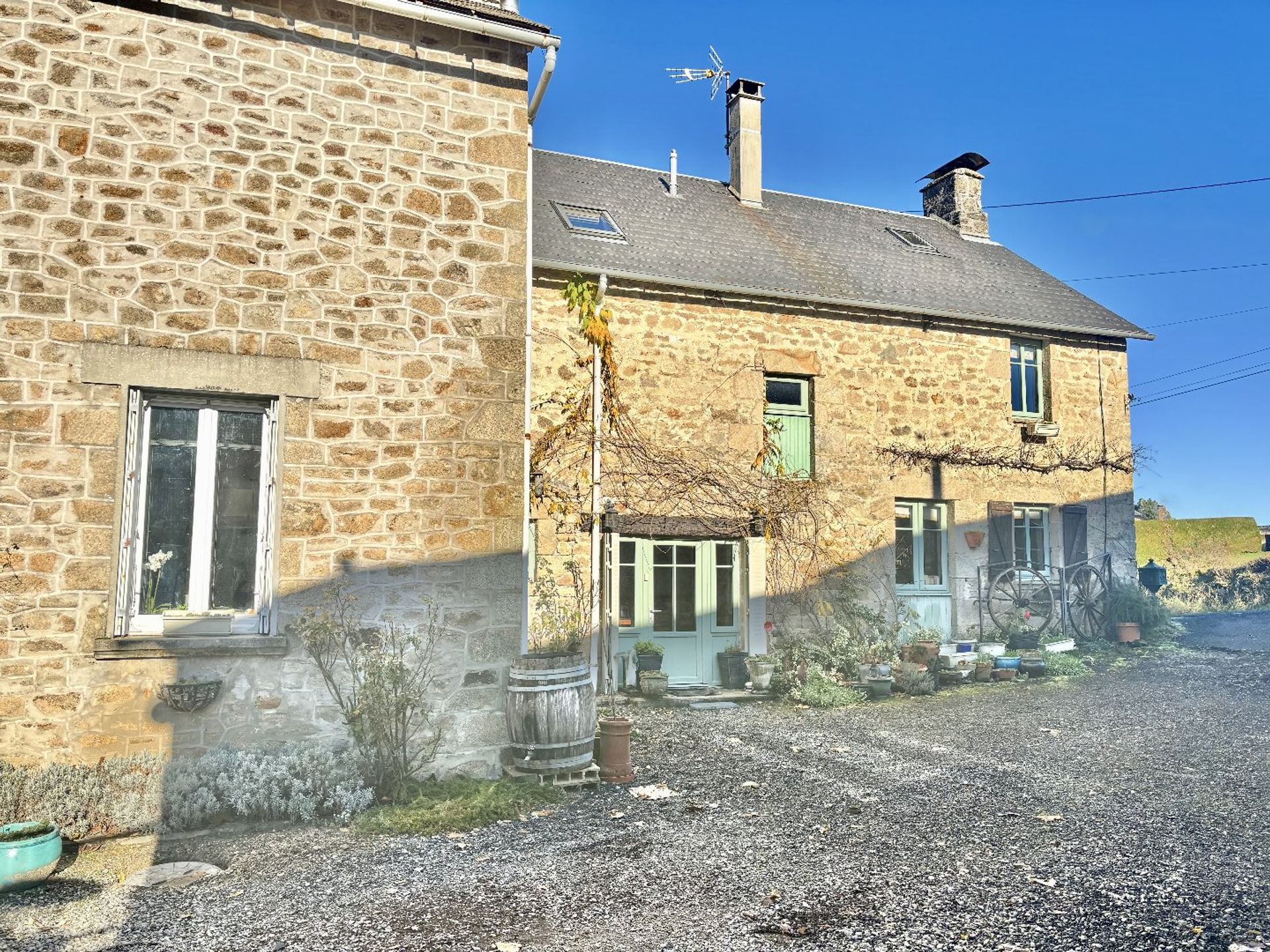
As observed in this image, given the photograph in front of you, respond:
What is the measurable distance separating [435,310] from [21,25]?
2.78m

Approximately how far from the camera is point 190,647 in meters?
5.04

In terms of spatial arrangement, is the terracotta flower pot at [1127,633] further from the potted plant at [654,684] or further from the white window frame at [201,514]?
the white window frame at [201,514]

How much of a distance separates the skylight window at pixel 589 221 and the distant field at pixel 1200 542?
15.3m

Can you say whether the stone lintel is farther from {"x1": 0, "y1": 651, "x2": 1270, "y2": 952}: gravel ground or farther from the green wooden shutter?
the green wooden shutter

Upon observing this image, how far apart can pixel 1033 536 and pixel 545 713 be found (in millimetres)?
9763

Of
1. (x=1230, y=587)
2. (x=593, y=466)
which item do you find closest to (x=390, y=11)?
(x=593, y=466)

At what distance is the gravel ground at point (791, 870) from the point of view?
3514 mm

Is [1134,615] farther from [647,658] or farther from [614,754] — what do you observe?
[614,754]

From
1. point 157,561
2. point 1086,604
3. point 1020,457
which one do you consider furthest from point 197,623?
point 1086,604

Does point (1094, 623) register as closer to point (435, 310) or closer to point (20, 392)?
point (435, 310)

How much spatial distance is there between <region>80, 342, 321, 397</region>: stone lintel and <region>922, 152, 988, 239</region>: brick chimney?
1330cm

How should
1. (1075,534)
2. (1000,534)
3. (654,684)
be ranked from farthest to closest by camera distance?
1. (1075,534)
2. (1000,534)
3. (654,684)

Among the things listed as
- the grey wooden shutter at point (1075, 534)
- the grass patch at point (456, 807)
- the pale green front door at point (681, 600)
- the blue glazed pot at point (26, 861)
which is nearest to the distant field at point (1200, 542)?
the grey wooden shutter at point (1075, 534)

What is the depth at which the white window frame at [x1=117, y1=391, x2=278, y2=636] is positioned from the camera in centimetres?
510
